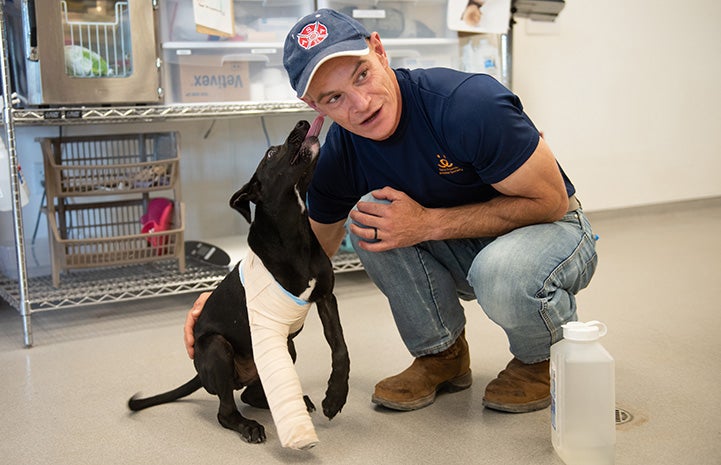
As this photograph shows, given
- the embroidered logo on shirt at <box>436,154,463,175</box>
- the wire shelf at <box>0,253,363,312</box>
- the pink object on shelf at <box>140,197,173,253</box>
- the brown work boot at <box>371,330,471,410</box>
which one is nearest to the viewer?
the embroidered logo on shirt at <box>436,154,463,175</box>

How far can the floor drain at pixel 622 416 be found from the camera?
5.56ft

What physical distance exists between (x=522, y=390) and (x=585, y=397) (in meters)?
0.28

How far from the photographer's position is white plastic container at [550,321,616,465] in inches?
57.9

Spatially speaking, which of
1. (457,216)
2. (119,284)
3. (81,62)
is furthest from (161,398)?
(81,62)

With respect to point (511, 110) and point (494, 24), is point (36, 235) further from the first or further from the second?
point (511, 110)

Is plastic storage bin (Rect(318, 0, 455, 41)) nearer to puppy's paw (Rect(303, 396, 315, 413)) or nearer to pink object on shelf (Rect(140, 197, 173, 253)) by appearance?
pink object on shelf (Rect(140, 197, 173, 253))

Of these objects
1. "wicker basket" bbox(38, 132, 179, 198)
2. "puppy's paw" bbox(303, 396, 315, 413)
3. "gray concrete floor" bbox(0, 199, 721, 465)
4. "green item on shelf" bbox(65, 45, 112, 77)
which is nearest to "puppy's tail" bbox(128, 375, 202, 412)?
"gray concrete floor" bbox(0, 199, 721, 465)

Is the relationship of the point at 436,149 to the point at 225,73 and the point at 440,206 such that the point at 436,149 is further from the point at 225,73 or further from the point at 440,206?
the point at 225,73

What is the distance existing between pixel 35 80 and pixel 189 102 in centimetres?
51

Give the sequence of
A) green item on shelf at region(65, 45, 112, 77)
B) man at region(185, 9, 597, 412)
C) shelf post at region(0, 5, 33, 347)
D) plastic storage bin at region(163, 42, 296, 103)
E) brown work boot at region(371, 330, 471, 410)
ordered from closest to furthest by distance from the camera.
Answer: man at region(185, 9, 597, 412) → brown work boot at region(371, 330, 471, 410) → shelf post at region(0, 5, 33, 347) → green item on shelf at region(65, 45, 112, 77) → plastic storage bin at region(163, 42, 296, 103)

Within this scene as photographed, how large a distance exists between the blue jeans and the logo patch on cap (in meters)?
0.41

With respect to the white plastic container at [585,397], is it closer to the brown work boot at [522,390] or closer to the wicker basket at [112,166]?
the brown work boot at [522,390]

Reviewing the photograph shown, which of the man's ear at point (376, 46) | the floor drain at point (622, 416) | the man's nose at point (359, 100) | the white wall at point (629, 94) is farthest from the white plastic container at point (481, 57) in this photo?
the floor drain at point (622, 416)

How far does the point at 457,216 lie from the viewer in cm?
172
